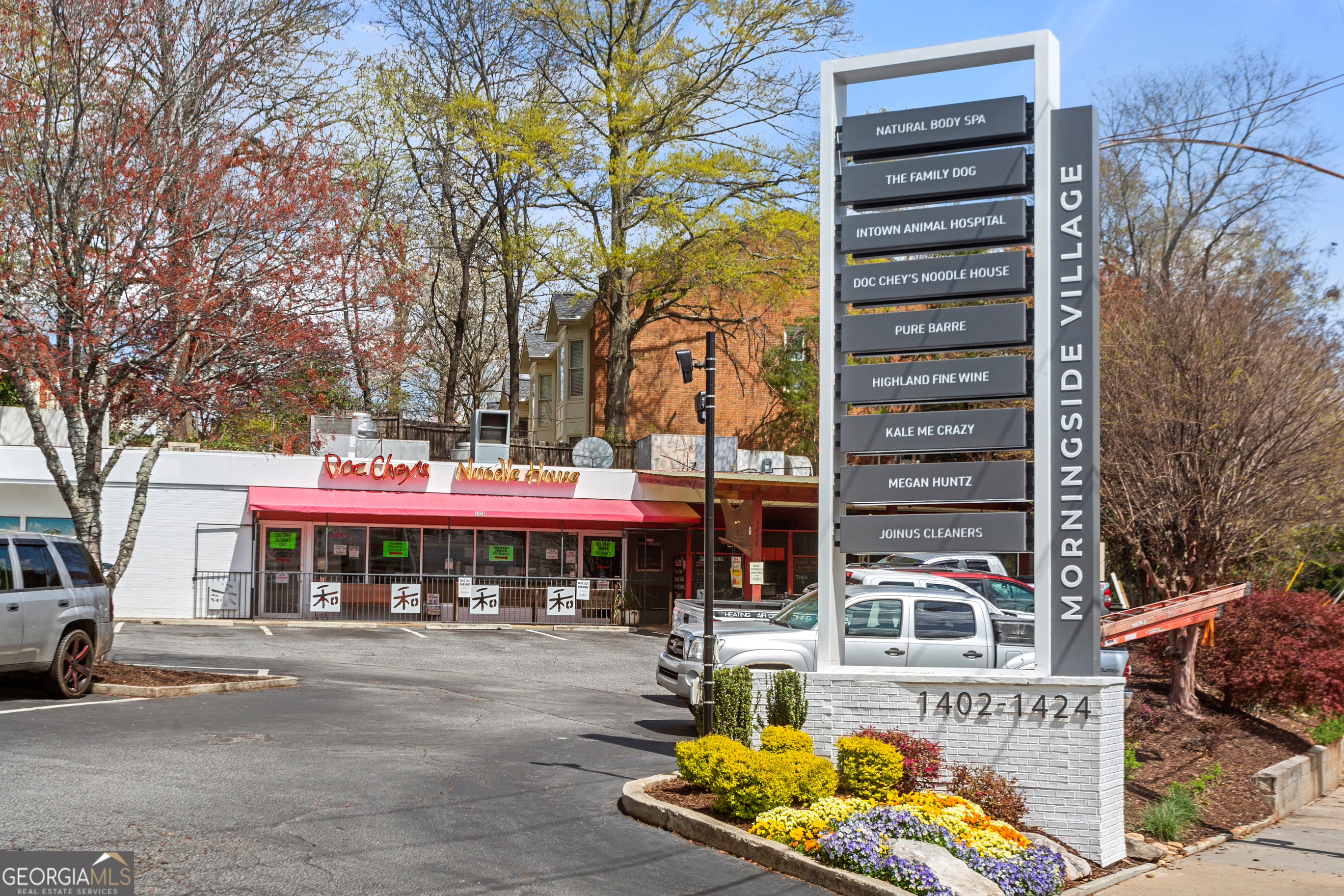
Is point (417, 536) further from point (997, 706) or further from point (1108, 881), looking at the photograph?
point (1108, 881)

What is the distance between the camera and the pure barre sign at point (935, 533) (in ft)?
33.5

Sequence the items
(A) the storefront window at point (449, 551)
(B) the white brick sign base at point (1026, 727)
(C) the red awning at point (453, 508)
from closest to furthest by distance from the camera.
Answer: (B) the white brick sign base at point (1026, 727) < (C) the red awning at point (453, 508) < (A) the storefront window at point (449, 551)

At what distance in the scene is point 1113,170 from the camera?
37.9 m

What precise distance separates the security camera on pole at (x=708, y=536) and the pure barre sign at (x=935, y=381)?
1549mm

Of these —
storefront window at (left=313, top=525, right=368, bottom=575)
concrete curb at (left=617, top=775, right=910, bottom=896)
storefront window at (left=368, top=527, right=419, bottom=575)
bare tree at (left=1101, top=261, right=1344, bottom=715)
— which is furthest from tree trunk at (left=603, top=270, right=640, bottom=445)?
concrete curb at (left=617, top=775, right=910, bottom=896)

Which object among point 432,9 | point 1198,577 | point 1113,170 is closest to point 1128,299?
point 1198,577

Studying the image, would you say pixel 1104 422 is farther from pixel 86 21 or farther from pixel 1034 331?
pixel 86 21

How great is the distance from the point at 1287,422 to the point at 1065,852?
30.9 ft

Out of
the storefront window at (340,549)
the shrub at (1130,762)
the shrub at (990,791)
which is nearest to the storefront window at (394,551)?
the storefront window at (340,549)

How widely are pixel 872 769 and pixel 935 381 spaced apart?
357 cm

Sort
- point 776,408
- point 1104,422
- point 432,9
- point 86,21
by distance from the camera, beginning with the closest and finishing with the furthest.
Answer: point 86,21
point 1104,422
point 432,9
point 776,408

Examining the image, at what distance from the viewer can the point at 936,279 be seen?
10.9 metres

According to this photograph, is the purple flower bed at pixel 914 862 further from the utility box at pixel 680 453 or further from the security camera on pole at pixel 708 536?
the utility box at pixel 680 453

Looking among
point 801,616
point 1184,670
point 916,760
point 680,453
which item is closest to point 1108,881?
point 916,760
